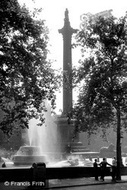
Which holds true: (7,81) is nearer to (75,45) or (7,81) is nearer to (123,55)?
(75,45)

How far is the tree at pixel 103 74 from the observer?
23938 millimetres

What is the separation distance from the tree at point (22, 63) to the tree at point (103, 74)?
13.0ft

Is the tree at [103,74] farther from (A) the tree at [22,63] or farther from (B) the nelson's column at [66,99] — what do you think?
(B) the nelson's column at [66,99]

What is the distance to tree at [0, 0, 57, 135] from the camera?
768 inches

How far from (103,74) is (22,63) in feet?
22.2

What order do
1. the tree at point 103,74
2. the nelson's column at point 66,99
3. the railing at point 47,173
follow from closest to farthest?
the railing at point 47,173 → the tree at point 103,74 → the nelson's column at point 66,99

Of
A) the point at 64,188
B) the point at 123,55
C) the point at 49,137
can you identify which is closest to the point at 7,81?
the point at 64,188

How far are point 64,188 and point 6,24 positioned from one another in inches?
416

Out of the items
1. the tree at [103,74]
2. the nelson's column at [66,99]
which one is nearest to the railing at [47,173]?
the tree at [103,74]

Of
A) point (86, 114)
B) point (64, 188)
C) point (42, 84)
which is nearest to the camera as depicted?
point (64, 188)

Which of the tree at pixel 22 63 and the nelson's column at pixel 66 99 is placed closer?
the tree at pixel 22 63

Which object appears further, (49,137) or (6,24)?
(49,137)

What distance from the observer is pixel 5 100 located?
74.0 ft

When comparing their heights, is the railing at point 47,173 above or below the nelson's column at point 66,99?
below
